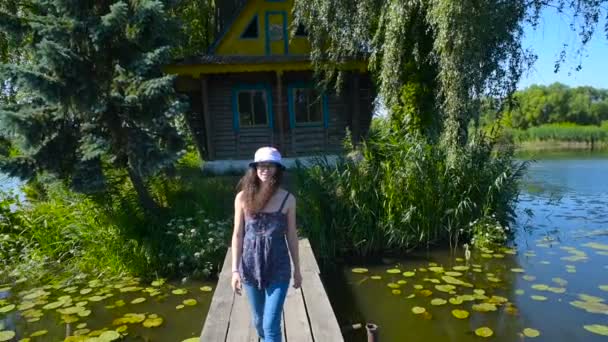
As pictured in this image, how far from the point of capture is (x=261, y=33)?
42.1ft

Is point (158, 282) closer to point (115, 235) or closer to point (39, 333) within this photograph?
point (115, 235)

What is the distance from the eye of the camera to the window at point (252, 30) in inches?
505

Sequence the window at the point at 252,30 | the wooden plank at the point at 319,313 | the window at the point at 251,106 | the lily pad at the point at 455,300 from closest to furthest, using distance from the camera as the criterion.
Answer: the wooden plank at the point at 319,313 < the lily pad at the point at 455,300 < the window at the point at 252,30 < the window at the point at 251,106

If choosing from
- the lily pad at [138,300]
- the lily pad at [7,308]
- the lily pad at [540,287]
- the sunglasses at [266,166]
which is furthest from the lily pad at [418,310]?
the lily pad at [7,308]

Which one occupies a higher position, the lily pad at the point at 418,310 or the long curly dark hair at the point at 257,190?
the long curly dark hair at the point at 257,190

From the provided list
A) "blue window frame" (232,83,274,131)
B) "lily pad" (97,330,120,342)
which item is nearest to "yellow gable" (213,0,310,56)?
"blue window frame" (232,83,274,131)

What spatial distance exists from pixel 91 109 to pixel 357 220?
4.70 m

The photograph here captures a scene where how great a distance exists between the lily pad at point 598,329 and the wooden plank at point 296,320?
10.5 feet

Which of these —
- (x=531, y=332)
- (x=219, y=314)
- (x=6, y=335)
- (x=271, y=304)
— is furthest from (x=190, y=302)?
(x=531, y=332)

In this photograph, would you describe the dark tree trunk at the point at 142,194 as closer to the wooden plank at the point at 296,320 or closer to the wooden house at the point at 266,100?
the wooden plank at the point at 296,320

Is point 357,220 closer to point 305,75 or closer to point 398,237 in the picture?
point 398,237

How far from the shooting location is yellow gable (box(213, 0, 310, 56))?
41.8 ft

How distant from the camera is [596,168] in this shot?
58.6ft

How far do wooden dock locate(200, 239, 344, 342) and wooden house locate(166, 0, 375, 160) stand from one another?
329 inches
